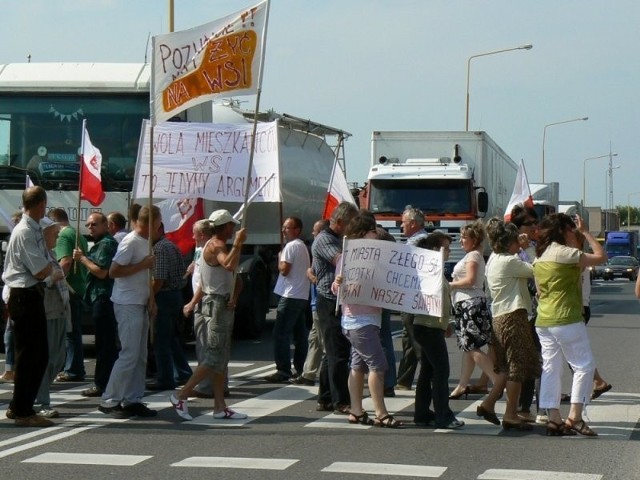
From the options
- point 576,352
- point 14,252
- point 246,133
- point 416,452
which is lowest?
point 416,452

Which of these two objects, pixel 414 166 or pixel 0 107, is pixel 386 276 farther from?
pixel 414 166

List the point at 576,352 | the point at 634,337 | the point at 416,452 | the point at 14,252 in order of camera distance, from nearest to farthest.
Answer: the point at 416,452, the point at 576,352, the point at 14,252, the point at 634,337

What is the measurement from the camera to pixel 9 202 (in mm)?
16797

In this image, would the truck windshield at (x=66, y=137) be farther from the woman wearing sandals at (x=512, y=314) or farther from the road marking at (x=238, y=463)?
the road marking at (x=238, y=463)

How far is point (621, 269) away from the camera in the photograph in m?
63.3

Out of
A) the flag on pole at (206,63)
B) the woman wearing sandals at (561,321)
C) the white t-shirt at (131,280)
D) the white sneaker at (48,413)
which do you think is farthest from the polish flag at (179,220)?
the woman wearing sandals at (561,321)

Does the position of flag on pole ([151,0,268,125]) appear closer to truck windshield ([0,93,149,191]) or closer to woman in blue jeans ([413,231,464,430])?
woman in blue jeans ([413,231,464,430])

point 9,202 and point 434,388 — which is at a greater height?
point 9,202

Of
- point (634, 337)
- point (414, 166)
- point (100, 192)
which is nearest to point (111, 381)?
point (100, 192)

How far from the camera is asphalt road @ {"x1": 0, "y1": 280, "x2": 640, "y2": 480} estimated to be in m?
8.58

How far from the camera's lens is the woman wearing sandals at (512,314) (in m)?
10.5

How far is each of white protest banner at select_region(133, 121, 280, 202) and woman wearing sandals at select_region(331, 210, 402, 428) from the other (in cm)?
232

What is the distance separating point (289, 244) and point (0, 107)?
197 inches

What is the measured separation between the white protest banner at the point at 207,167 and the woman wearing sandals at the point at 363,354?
232 centimetres
